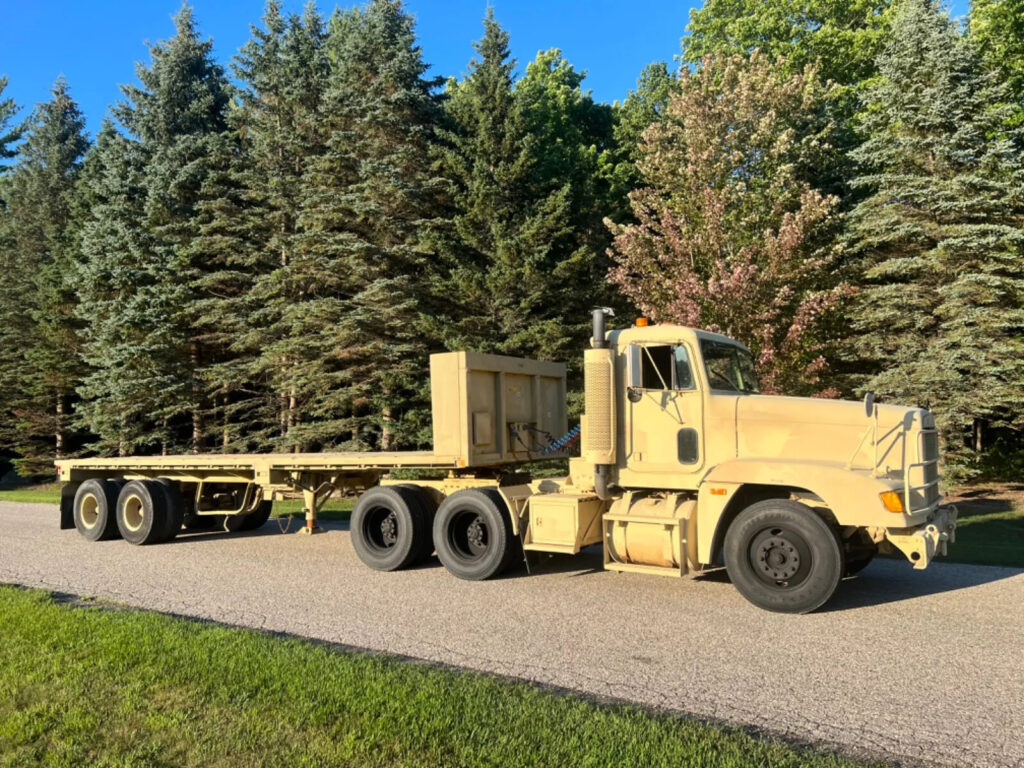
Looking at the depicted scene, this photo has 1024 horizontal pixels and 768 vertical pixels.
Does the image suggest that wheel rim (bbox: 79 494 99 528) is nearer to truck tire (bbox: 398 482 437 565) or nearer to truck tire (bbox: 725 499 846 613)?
truck tire (bbox: 398 482 437 565)

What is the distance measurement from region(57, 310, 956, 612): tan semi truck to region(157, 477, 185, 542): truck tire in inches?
97.1

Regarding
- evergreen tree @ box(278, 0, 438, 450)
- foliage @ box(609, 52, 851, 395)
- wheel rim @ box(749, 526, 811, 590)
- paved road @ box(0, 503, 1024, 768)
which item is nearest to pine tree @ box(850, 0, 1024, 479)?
foliage @ box(609, 52, 851, 395)

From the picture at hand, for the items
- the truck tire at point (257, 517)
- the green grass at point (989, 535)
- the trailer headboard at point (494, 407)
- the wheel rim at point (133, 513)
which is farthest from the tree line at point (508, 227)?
the wheel rim at point (133, 513)

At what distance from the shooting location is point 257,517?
1401 centimetres

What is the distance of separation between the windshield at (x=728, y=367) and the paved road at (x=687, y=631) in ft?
7.27

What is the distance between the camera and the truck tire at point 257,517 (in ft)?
45.3

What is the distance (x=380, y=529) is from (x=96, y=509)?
606 cm

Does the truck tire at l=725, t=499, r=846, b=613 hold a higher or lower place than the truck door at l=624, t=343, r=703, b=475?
lower

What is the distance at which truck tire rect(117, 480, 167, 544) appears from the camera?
12375 millimetres

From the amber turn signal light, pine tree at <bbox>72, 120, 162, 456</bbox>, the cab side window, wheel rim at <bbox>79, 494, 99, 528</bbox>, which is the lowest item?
wheel rim at <bbox>79, 494, 99, 528</bbox>

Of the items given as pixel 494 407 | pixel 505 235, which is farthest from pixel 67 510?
pixel 505 235

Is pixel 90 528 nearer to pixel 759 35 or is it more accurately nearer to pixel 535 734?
pixel 535 734

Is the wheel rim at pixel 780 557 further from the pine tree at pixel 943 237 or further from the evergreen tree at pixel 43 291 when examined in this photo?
the evergreen tree at pixel 43 291

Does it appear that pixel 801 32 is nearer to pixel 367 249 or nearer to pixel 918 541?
pixel 367 249
